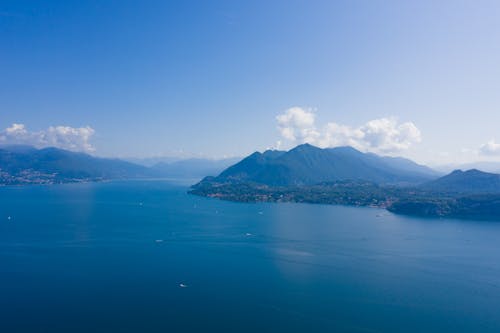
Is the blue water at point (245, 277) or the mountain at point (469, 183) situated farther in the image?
the mountain at point (469, 183)

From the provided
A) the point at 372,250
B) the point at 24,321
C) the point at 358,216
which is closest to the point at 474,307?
the point at 372,250

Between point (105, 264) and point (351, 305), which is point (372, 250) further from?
point (105, 264)

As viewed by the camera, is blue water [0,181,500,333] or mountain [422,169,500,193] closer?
blue water [0,181,500,333]

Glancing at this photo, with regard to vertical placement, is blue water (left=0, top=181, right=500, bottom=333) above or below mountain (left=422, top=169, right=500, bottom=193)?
below

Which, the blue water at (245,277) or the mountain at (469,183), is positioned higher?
the mountain at (469,183)

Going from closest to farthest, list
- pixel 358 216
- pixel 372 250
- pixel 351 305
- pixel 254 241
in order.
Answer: pixel 351 305 → pixel 372 250 → pixel 254 241 → pixel 358 216
